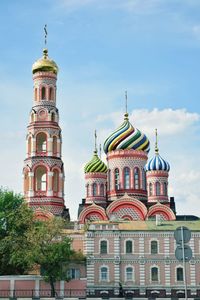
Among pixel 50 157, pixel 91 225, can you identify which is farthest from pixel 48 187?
pixel 91 225

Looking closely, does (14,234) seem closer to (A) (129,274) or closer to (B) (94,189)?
(A) (129,274)

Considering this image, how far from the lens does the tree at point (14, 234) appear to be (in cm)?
4172

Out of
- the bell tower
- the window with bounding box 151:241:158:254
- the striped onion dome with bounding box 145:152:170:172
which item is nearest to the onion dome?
the striped onion dome with bounding box 145:152:170:172

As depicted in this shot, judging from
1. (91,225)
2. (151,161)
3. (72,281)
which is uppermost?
(151,161)

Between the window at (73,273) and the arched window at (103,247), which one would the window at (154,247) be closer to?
the arched window at (103,247)

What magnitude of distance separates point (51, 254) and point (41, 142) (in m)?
18.4

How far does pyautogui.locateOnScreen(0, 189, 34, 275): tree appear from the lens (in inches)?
1642

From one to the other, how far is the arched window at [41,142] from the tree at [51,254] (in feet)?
49.8

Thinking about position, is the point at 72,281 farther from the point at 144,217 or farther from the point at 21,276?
the point at 144,217

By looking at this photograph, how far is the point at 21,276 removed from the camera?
4153 cm

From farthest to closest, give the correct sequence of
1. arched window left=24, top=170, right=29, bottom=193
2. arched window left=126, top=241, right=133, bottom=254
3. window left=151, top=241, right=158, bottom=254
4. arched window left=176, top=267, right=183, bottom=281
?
arched window left=24, top=170, right=29, bottom=193, arched window left=126, top=241, right=133, bottom=254, window left=151, top=241, right=158, bottom=254, arched window left=176, top=267, right=183, bottom=281

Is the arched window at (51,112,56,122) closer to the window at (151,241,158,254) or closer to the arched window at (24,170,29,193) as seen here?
the arched window at (24,170,29,193)

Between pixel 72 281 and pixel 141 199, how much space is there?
20805 mm

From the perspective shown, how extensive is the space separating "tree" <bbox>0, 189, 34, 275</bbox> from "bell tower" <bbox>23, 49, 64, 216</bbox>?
752 cm
